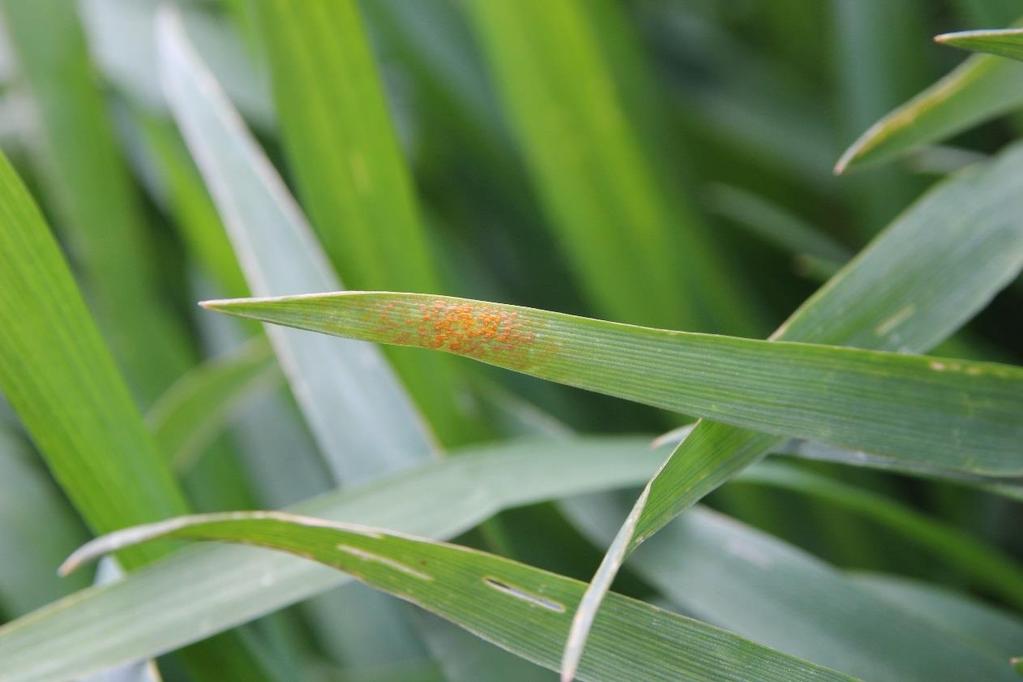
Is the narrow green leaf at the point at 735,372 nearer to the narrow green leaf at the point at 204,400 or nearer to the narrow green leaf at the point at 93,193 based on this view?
the narrow green leaf at the point at 204,400

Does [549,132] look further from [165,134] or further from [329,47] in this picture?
[165,134]

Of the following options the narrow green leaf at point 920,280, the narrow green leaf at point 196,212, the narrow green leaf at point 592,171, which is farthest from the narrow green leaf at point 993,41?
the narrow green leaf at point 196,212

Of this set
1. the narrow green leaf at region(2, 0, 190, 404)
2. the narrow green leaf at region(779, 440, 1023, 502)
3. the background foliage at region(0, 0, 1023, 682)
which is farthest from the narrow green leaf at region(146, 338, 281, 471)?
the narrow green leaf at region(779, 440, 1023, 502)

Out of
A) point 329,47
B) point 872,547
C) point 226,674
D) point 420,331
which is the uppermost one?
point 329,47

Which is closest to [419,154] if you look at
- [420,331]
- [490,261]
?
[490,261]

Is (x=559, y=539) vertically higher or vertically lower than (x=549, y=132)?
lower

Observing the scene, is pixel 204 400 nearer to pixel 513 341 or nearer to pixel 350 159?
pixel 350 159

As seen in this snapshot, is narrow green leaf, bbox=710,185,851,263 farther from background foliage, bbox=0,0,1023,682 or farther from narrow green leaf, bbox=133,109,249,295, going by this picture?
narrow green leaf, bbox=133,109,249,295

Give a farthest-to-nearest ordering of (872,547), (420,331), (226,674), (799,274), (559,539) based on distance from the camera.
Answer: (799,274)
(872,547)
(559,539)
(226,674)
(420,331)
